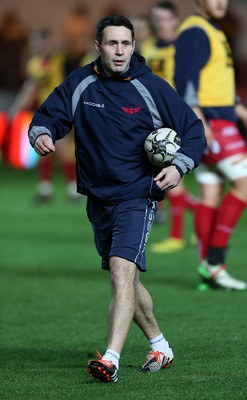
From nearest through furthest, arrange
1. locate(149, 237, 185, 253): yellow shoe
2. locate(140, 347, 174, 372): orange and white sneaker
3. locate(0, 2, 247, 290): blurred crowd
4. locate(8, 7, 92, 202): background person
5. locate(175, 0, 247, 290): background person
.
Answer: locate(140, 347, 174, 372): orange and white sneaker
locate(175, 0, 247, 290): background person
locate(149, 237, 185, 253): yellow shoe
locate(0, 2, 247, 290): blurred crowd
locate(8, 7, 92, 202): background person

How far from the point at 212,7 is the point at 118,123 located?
9.59 feet

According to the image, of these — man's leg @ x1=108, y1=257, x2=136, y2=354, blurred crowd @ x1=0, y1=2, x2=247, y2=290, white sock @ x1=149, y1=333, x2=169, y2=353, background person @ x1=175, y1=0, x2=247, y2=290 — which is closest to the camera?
man's leg @ x1=108, y1=257, x2=136, y2=354

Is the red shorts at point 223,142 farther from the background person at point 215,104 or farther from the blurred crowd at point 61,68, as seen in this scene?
the blurred crowd at point 61,68

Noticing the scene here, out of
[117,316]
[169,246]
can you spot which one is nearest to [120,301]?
[117,316]

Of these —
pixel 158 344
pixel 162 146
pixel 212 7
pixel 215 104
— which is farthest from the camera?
pixel 215 104

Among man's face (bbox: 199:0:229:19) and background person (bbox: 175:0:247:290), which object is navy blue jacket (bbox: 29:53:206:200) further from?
man's face (bbox: 199:0:229:19)

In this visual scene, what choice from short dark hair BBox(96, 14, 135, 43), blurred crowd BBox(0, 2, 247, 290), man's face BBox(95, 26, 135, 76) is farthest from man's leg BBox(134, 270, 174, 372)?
blurred crowd BBox(0, 2, 247, 290)

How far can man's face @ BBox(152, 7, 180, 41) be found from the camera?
11570 mm

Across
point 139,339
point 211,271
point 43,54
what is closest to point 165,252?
point 211,271

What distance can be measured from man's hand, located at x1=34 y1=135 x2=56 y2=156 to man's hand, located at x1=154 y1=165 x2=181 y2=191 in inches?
22.3

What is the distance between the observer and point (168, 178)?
237 inches

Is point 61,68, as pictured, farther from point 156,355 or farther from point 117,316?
point 117,316

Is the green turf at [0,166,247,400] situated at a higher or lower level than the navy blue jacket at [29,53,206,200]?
lower

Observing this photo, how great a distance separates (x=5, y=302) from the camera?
28.3 feet
